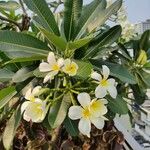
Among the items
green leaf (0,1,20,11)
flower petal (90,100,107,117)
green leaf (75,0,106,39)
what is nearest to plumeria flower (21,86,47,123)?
flower petal (90,100,107,117)

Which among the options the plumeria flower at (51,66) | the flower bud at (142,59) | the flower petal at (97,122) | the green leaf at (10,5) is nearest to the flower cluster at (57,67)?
the plumeria flower at (51,66)

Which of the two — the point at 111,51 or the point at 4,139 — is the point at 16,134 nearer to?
the point at 4,139

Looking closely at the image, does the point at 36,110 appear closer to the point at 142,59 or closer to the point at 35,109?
the point at 35,109

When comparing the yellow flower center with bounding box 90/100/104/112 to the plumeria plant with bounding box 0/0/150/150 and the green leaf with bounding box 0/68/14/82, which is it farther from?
the green leaf with bounding box 0/68/14/82

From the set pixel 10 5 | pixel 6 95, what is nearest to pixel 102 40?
pixel 6 95

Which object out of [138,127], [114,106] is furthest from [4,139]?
[138,127]

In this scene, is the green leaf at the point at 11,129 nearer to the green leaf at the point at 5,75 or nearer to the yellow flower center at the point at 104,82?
the green leaf at the point at 5,75
